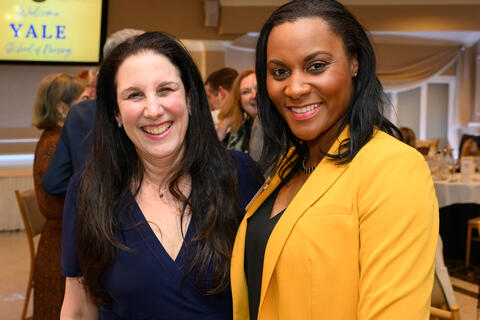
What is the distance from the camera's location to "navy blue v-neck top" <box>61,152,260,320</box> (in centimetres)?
138

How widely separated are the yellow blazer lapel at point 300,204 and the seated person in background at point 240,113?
6.17ft

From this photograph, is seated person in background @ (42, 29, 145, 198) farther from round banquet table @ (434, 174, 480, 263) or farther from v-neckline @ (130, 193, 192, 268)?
round banquet table @ (434, 174, 480, 263)

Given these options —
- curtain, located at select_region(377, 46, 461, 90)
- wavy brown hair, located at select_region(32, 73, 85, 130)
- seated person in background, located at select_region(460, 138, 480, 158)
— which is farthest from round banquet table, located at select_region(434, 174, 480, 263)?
curtain, located at select_region(377, 46, 461, 90)

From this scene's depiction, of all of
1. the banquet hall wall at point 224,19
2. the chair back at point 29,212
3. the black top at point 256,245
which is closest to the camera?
the black top at point 256,245

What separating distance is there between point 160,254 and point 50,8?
6.04m

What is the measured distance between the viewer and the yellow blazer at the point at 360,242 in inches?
37.5

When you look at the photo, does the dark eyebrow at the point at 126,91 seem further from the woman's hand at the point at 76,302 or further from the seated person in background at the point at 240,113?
the seated person in background at the point at 240,113

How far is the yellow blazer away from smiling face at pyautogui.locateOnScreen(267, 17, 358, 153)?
8 cm

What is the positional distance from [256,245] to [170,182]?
393 millimetres

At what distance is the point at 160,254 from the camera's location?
4.60ft

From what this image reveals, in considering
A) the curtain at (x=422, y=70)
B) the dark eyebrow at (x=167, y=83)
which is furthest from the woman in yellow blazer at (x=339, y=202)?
the curtain at (x=422, y=70)

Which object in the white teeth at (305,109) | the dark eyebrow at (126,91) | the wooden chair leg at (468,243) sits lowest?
the wooden chair leg at (468,243)

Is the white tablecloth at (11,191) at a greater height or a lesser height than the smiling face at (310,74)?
lesser

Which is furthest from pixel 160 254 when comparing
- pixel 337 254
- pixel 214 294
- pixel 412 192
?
pixel 412 192
